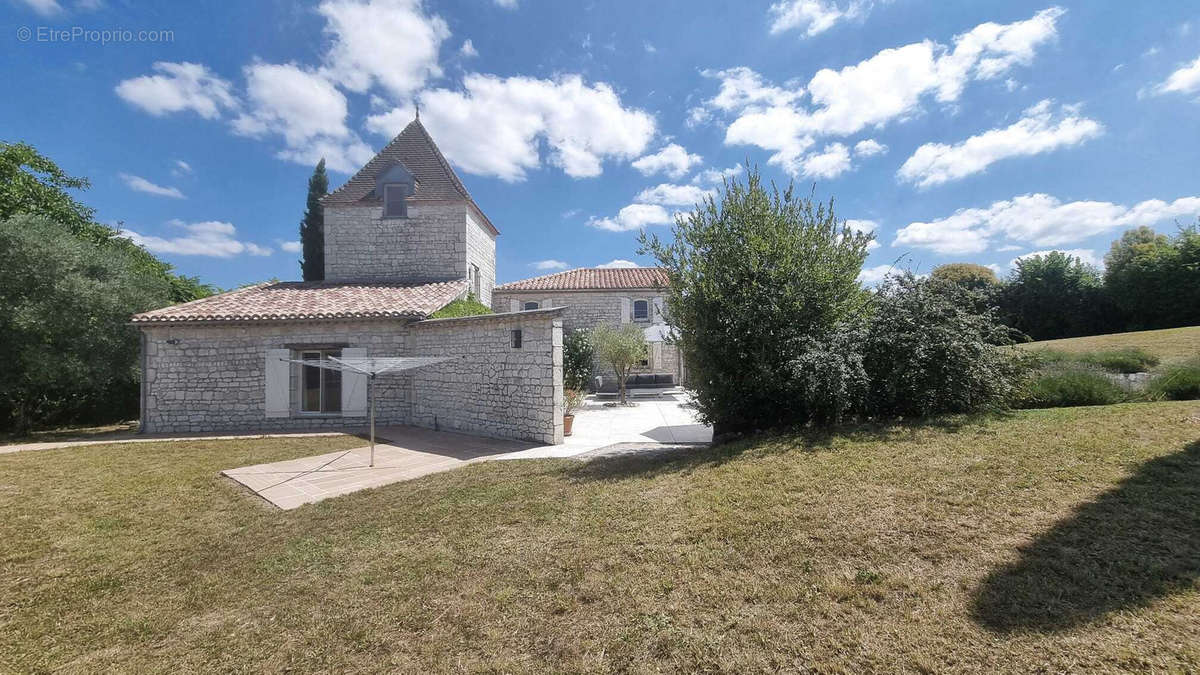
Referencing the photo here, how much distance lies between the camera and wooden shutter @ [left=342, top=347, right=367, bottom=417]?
1192cm

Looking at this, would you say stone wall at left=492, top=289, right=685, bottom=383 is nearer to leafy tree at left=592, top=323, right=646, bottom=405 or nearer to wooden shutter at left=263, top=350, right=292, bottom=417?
leafy tree at left=592, top=323, right=646, bottom=405

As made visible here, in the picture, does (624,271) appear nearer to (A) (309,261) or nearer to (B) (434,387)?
(B) (434,387)

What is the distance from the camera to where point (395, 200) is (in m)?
16.8

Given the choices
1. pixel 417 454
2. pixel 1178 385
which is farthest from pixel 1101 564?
pixel 417 454

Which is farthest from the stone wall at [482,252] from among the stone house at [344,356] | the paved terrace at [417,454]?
the paved terrace at [417,454]

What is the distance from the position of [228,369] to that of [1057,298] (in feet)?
111

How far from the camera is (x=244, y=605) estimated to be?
3426 millimetres

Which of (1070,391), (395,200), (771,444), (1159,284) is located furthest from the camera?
(1159,284)

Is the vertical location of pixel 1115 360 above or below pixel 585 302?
below

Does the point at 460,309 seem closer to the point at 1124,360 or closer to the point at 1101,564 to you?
the point at 1101,564

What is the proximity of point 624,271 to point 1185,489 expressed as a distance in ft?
71.8

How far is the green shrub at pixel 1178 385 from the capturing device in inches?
275

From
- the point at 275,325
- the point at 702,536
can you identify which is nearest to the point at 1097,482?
the point at 702,536

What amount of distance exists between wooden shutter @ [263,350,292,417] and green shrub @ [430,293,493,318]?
3.92m
